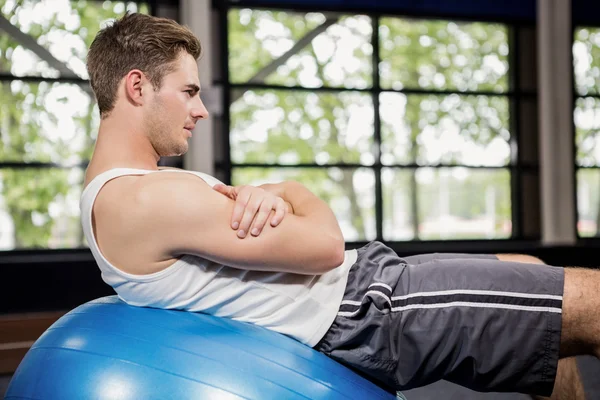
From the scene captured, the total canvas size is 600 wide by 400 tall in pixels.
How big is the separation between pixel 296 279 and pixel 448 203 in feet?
13.5

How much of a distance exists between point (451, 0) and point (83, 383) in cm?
399

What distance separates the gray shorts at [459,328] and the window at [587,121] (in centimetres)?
383

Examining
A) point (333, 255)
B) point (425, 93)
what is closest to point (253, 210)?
point (333, 255)

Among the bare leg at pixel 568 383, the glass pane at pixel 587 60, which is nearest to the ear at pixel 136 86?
the bare leg at pixel 568 383

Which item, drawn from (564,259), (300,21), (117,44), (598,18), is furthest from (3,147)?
(598,18)

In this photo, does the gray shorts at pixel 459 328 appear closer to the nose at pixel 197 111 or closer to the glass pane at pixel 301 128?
the nose at pixel 197 111

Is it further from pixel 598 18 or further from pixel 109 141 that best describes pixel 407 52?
pixel 109 141

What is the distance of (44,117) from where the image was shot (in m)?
3.64

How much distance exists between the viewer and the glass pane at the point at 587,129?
4695 mm

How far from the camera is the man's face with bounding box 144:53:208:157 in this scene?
1.16 meters

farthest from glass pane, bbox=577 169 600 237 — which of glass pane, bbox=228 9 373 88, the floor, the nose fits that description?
the nose

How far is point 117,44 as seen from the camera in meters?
1.18

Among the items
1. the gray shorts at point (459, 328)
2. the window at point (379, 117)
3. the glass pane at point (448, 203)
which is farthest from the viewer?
the glass pane at point (448, 203)

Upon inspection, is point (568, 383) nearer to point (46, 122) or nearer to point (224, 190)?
point (224, 190)
